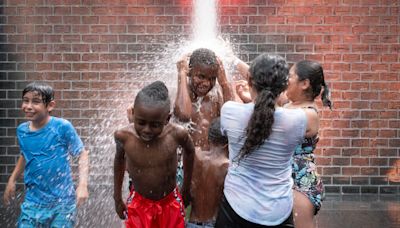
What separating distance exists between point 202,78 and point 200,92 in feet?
0.35

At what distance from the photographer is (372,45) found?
693 cm

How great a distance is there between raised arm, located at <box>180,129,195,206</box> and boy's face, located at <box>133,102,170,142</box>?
175 mm

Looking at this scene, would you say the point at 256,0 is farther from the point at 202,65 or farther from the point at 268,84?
the point at 268,84

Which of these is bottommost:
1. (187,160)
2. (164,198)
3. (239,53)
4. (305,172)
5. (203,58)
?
(164,198)

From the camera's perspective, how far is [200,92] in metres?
3.65

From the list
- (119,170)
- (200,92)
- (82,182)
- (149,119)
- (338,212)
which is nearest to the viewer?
(149,119)

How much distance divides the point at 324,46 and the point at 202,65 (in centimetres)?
376

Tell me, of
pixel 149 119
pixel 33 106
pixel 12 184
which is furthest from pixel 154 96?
pixel 12 184

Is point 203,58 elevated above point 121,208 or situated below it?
above

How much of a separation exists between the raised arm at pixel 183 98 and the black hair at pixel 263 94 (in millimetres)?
751

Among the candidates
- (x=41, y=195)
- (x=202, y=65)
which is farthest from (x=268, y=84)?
(x=41, y=195)

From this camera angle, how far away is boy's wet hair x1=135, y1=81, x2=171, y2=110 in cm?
301

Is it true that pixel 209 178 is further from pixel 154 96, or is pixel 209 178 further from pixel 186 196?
pixel 154 96

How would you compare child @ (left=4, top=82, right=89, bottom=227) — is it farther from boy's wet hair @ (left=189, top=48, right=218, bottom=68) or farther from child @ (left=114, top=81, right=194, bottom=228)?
boy's wet hair @ (left=189, top=48, right=218, bottom=68)
